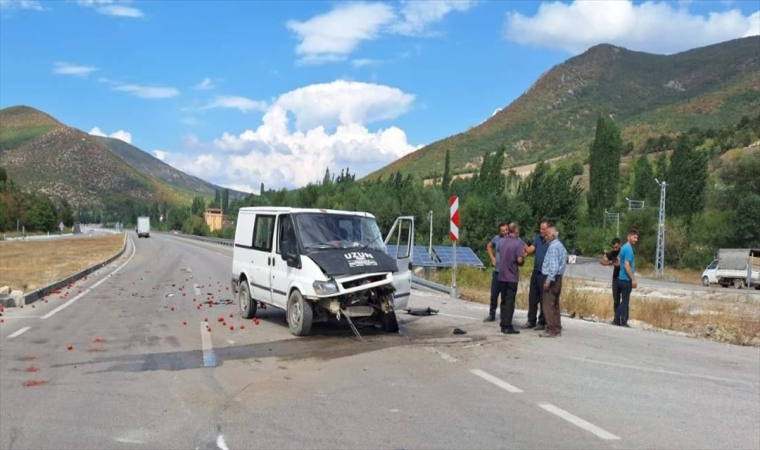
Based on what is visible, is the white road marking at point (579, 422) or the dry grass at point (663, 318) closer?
the white road marking at point (579, 422)

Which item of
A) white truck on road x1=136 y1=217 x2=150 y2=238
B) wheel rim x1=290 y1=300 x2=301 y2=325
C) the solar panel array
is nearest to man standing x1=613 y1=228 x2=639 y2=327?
wheel rim x1=290 y1=300 x2=301 y2=325

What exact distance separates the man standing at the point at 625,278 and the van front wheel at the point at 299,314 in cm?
669

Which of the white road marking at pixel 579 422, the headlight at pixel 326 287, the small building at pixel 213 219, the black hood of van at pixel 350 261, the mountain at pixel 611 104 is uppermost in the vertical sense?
the mountain at pixel 611 104

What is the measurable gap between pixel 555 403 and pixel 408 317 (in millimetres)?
7047

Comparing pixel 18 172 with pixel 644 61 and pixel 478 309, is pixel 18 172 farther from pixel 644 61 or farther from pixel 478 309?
pixel 478 309

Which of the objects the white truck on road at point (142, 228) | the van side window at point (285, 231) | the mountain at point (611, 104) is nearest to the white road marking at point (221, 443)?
the van side window at point (285, 231)

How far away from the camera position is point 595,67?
546 feet

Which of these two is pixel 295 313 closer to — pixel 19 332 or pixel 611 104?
pixel 19 332

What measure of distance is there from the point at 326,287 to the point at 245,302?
3.60 m

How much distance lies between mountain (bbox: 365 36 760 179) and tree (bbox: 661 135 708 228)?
4509 centimetres

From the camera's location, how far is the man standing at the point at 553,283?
11.7m

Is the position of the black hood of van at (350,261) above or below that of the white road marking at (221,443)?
above

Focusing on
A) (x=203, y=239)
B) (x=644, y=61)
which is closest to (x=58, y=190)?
(x=203, y=239)

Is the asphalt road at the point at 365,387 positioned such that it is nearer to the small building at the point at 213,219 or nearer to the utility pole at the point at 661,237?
the utility pole at the point at 661,237
